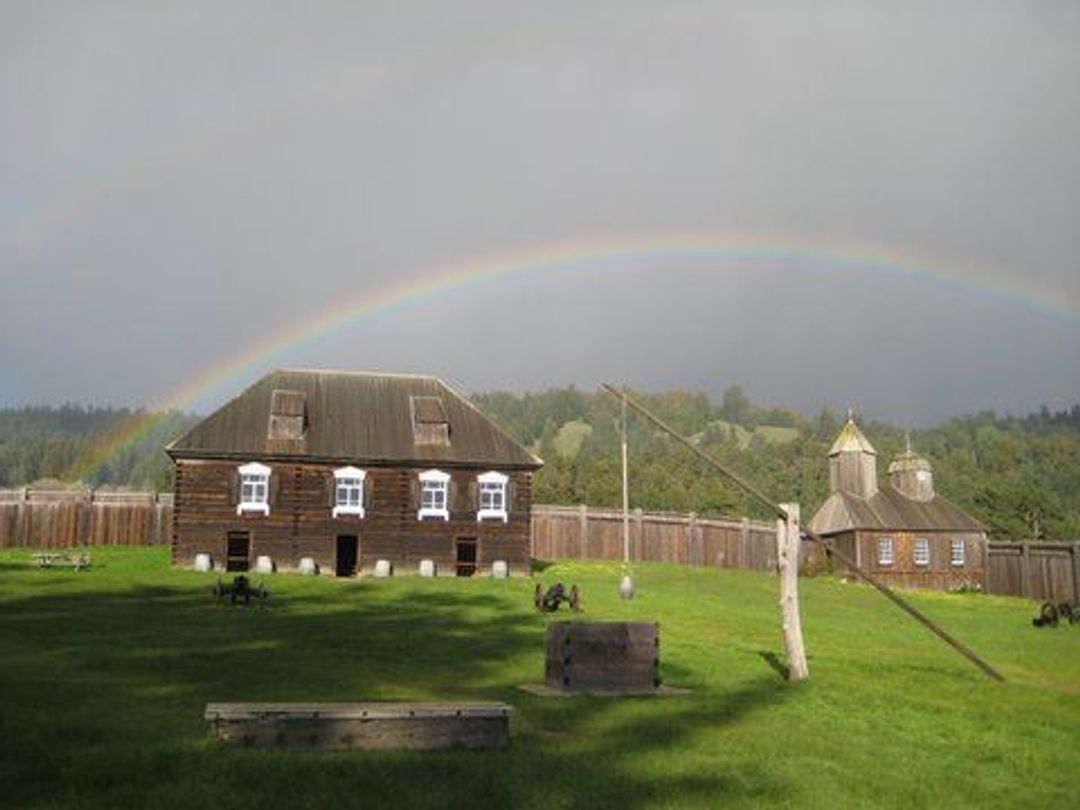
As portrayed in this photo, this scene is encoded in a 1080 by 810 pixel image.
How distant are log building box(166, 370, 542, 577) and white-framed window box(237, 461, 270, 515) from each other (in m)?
0.04

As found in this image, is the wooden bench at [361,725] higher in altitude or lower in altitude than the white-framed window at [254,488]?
lower

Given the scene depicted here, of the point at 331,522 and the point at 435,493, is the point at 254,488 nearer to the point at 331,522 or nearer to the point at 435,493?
the point at 331,522

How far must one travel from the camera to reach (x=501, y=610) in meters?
31.9

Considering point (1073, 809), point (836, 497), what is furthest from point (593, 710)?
point (836, 497)

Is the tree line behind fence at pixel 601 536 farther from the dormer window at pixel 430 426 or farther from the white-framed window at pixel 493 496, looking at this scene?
the dormer window at pixel 430 426

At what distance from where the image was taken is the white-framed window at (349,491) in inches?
1852

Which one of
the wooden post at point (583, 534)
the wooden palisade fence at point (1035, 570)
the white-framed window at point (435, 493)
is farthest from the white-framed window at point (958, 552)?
the white-framed window at point (435, 493)

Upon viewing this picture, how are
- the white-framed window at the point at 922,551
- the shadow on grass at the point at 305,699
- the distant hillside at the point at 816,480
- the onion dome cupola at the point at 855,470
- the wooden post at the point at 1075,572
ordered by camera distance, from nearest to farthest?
the shadow on grass at the point at 305,699 → the wooden post at the point at 1075,572 → the white-framed window at the point at 922,551 → the onion dome cupola at the point at 855,470 → the distant hillside at the point at 816,480

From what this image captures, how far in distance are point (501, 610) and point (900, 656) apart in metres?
11.4

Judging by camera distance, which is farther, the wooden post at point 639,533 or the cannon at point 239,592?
the wooden post at point 639,533

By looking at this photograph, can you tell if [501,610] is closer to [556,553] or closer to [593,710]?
[593,710]

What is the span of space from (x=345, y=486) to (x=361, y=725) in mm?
35564

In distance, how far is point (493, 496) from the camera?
48750mm

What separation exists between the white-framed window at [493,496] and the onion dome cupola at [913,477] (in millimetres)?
29919
